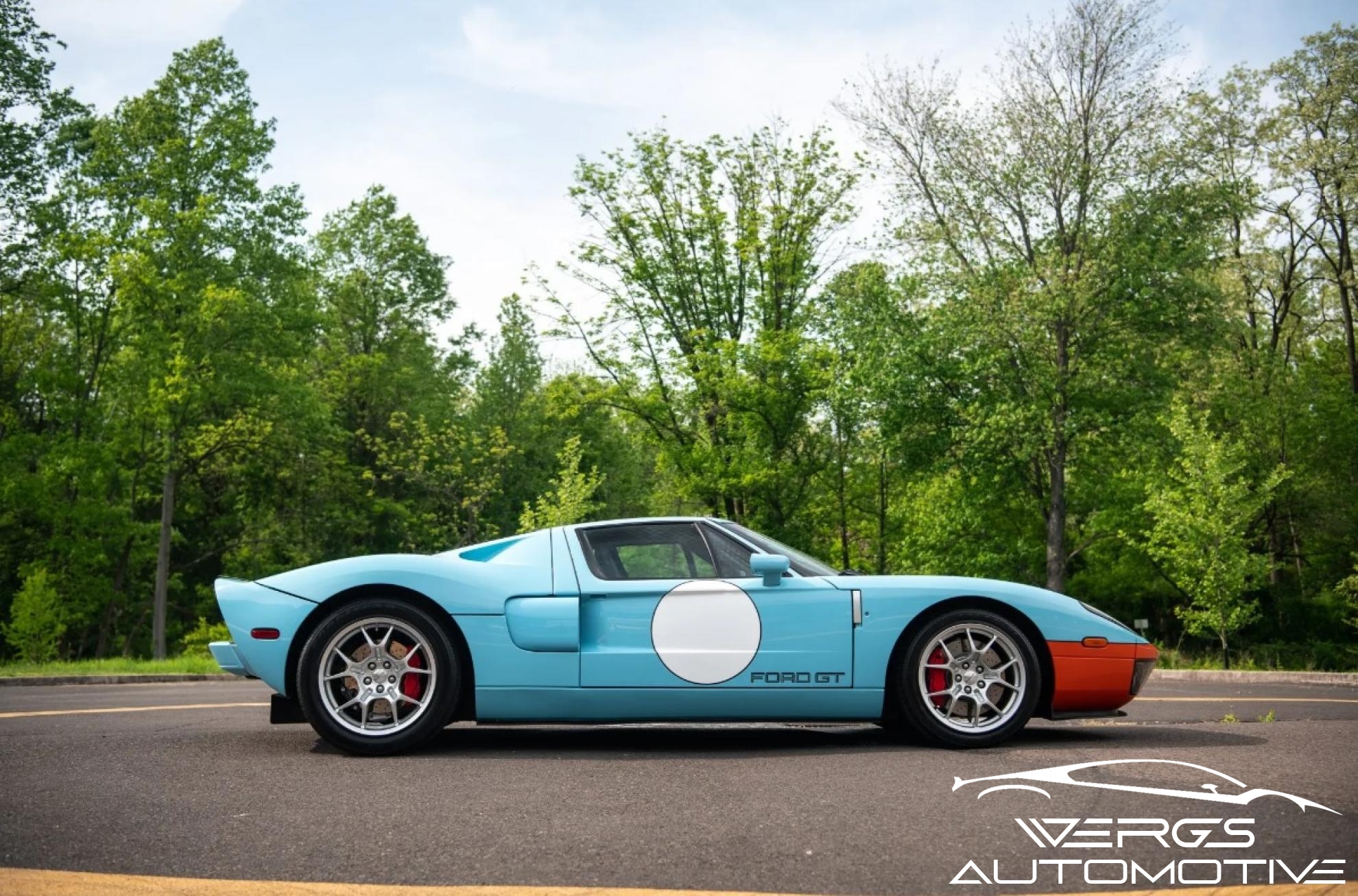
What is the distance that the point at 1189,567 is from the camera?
21812 millimetres

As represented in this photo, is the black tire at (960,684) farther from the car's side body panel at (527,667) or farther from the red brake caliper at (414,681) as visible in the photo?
the red brake caliper at (414,681)

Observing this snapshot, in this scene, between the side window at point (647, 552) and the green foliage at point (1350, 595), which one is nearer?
the side window at point (647, 552)

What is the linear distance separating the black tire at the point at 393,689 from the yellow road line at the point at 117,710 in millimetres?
3161

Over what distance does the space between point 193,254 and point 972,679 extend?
29.2 m

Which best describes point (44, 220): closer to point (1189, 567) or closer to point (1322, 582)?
point (1189, 567)

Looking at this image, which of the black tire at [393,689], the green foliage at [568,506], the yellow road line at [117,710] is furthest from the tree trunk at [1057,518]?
the black tire at [393,689]

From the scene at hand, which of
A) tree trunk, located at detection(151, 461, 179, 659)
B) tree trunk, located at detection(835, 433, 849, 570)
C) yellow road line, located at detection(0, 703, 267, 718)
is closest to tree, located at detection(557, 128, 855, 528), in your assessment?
tree trunk, located at detection(835, 433, 849, 570)

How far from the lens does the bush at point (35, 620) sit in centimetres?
2769

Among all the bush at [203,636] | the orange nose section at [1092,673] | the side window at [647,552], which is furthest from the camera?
the bush at [203,636]

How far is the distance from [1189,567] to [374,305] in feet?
109

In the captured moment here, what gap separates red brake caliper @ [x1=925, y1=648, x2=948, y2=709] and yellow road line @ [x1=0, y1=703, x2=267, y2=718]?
5571mm

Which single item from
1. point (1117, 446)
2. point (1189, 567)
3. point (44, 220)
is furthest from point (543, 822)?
point (44, 220)

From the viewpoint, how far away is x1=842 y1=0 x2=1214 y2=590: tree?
27281mm

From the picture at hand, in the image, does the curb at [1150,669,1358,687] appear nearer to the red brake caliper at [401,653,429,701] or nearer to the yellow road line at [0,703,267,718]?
the yellow road line at [0,703,267,718]
